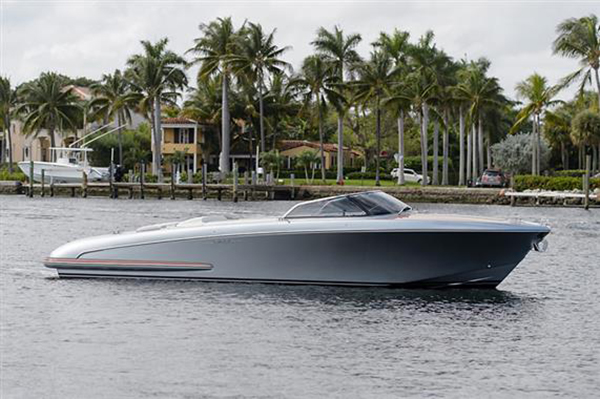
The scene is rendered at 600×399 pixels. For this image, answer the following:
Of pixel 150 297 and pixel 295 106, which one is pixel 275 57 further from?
pixel 150 297

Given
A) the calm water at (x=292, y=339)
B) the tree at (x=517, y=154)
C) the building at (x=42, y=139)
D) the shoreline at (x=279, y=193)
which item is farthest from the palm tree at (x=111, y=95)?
the calm water at (x=292, y=339)

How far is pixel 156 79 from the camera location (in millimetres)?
82438

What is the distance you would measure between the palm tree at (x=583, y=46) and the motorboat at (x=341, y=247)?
49.6 metres

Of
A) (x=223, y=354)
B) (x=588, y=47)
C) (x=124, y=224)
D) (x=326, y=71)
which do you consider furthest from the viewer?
(x=326, y=71)

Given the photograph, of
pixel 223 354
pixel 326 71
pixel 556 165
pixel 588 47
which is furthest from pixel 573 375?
pixel 556 165

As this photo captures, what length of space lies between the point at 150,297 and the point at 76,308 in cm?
163

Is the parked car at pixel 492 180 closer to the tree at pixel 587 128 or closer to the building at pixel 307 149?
the tree at pixel 587 128

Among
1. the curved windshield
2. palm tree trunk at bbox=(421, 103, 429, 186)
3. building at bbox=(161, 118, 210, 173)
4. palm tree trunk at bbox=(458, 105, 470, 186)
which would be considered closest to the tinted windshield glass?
the curved windshield

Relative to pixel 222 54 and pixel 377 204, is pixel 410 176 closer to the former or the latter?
pixel 222 54

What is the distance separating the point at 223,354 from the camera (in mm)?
14305

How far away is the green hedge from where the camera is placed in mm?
61906

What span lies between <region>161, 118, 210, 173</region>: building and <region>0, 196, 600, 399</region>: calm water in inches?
2675

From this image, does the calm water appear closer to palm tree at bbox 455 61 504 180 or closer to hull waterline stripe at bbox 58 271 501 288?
hull waterline stripe at bbox 58 271 501 288

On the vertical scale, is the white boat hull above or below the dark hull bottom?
above
